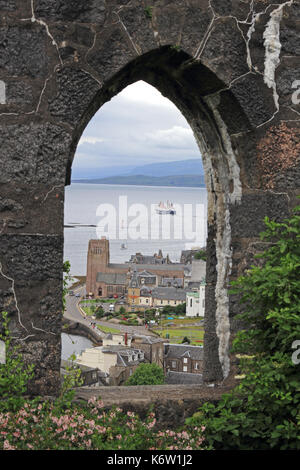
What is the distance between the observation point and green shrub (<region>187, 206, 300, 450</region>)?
132 inches

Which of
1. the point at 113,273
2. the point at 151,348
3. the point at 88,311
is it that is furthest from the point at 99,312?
the point at 151,348

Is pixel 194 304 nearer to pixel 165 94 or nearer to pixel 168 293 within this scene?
A: pixel 168 293

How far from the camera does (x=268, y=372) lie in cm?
339

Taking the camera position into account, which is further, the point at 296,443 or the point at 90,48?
the point at 90,48

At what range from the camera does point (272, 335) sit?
3.54 metres

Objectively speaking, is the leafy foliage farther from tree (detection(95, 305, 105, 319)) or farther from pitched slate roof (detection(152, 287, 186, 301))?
pitched slate roof (detection(152, 287, 186, 301))

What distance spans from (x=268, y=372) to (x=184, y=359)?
96.3 feet

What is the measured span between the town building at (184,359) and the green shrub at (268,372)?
1042 inches

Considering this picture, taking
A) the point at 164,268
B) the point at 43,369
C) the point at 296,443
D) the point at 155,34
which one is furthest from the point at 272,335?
the point at 164,268

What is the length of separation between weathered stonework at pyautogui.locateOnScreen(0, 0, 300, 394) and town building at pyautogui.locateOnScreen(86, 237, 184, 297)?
210 feet

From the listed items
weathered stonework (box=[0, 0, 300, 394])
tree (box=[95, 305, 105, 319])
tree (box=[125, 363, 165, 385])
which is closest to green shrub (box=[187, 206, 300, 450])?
weathered stonework (box=[0, 0, 300, 394])
